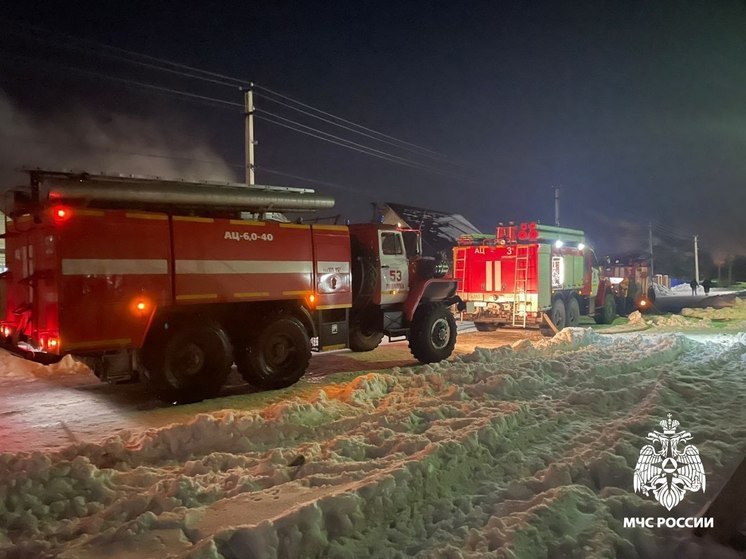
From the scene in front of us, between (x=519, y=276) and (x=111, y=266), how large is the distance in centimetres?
1226

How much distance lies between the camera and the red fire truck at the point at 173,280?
7.83 m

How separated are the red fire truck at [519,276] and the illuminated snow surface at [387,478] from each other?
8829 millimetres

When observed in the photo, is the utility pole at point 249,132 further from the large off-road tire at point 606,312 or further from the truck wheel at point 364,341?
the large off-road tire at point 606,312

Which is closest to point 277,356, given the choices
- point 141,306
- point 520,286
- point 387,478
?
point 141,306

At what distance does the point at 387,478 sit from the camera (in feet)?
15.3

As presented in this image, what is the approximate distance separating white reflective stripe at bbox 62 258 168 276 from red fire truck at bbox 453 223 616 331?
11.4 m

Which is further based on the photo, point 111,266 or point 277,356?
point 277,356

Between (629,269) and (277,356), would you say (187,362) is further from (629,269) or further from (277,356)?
(629,269)

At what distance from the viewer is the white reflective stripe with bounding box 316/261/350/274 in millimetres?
10602

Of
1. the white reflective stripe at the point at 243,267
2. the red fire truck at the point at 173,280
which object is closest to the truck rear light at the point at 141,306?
the red fire truck at the point at 173,280

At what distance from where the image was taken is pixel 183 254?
8.77 metres

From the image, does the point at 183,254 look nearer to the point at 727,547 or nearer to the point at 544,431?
the point at 544,431

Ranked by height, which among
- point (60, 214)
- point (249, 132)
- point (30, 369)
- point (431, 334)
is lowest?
point (30, 369)

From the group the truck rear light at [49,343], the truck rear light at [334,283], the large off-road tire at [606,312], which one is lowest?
the large off-road tire at [606,312]
